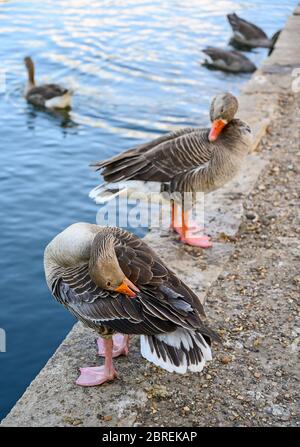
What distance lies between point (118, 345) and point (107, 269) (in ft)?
3.39

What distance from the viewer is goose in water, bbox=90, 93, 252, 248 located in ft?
20.5

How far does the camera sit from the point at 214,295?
5547mm

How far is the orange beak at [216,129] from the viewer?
6.32 meters

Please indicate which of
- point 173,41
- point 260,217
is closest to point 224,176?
point 260,217

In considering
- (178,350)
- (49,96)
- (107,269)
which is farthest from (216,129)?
(49,96)

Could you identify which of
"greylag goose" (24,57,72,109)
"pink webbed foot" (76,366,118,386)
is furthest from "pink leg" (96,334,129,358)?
"greylag goose" (24,57,72,109)

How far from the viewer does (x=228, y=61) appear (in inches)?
583

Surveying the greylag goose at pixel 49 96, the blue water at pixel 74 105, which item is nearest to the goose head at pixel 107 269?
the blue water at pixel 74 105

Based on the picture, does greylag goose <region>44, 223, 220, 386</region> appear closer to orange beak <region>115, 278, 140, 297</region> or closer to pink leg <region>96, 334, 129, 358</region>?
orange beak <region>115, 278, 140, 297</region>

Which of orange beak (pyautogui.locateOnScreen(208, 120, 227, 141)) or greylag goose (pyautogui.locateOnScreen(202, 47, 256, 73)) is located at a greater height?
orange beak (pyautogui.locateOnScreen(208, 120, 227, 141))

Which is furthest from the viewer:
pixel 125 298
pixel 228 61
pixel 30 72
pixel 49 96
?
pixel 228 61

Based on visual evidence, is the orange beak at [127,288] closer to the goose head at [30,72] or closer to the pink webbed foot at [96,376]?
the pink webbed foot at [96,376]

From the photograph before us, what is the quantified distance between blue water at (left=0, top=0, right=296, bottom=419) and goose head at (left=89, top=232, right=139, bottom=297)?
2071mm

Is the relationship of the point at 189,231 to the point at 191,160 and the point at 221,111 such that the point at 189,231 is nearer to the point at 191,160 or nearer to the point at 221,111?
the point at 191,160
